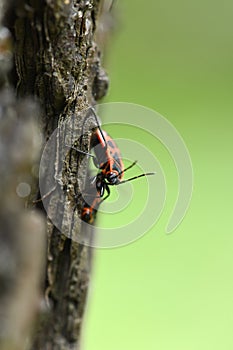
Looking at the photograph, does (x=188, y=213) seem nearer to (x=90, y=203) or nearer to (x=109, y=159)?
(x=109, y=159)

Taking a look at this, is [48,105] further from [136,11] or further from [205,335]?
[136,11]

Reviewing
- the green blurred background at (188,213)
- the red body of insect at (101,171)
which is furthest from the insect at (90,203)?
the green blurred background at (188,213)

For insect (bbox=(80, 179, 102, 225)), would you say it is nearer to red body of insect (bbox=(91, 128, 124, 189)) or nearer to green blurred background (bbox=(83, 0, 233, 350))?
red body of insect (bbox=(91, 128, 124, 189))

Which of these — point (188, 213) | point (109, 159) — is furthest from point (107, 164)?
point (188, 213)

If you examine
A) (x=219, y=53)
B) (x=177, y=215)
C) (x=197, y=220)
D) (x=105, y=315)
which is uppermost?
(x=219, y=53)

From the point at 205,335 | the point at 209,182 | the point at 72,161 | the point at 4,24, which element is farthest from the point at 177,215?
the point at 209,182

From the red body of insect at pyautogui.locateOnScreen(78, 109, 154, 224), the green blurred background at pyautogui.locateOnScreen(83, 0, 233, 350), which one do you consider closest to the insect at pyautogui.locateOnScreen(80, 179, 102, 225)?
the red body of insect at pyautogui.locateOnScreen(78, 109, 154, 224)

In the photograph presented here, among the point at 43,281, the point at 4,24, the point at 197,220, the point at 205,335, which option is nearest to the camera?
the point at 4,24
